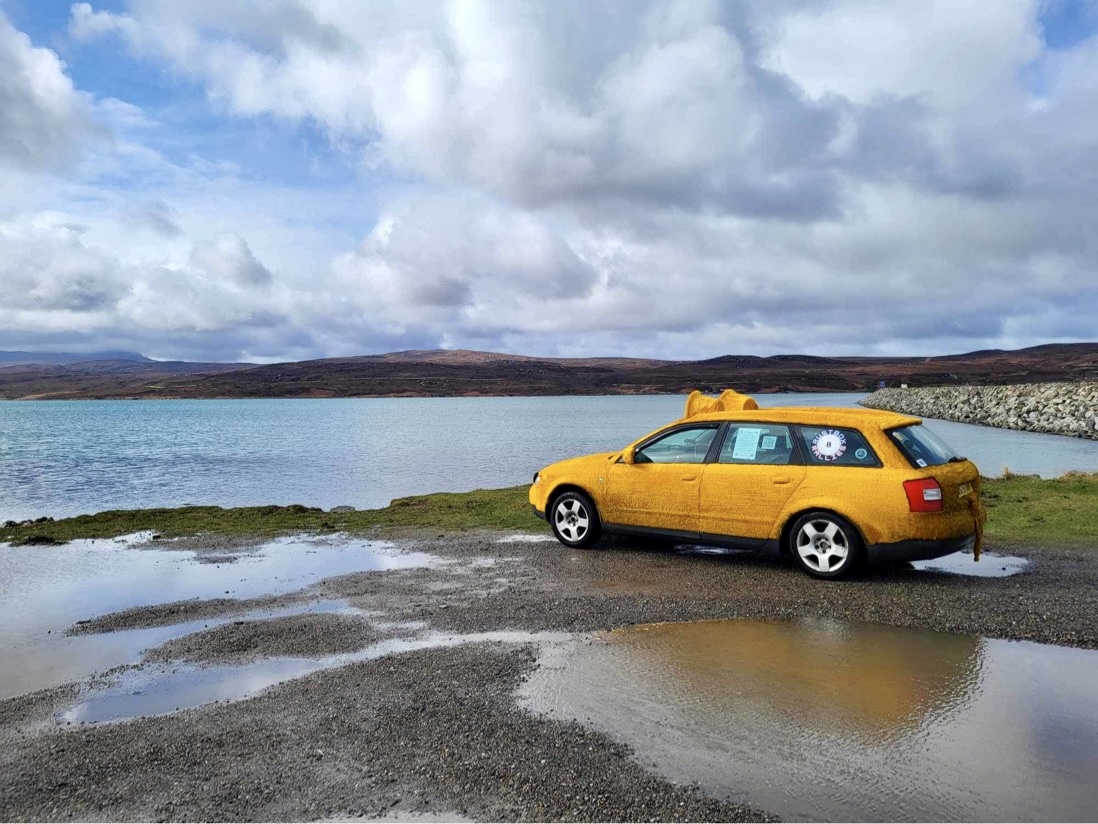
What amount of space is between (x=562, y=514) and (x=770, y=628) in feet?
14.6

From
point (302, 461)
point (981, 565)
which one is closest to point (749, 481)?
→ point (981, 565)

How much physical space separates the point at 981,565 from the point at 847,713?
5.66 metres

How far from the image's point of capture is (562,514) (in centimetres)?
1109

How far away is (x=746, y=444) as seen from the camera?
9.73 m

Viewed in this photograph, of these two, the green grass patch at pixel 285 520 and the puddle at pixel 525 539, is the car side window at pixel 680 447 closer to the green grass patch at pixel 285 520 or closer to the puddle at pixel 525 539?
the puddle at pixel 525 539

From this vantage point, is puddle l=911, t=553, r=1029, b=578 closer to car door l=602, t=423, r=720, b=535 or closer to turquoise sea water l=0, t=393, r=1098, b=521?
car door l=602, t=423, r=720, b=535

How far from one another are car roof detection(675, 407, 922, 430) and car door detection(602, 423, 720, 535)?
0.72 feet

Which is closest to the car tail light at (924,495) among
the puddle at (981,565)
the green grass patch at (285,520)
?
the puddle at (981,565)

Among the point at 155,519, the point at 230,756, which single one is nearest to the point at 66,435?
the point at 155,519

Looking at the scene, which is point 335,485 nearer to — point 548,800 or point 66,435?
point 548,800

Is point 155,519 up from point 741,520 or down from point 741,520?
down

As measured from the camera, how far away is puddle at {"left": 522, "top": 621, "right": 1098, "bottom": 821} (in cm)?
407

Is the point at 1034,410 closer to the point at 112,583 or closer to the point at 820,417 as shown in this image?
the point at 820,417

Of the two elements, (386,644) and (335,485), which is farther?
(335,485)
